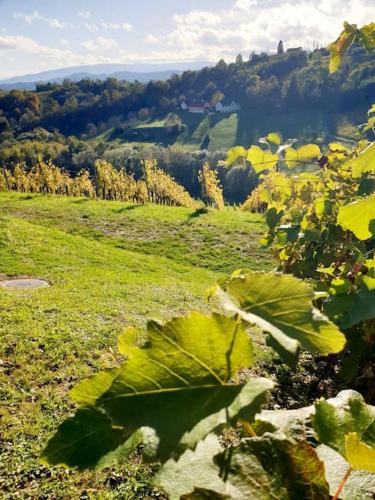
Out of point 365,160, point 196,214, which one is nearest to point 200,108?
point 196,214

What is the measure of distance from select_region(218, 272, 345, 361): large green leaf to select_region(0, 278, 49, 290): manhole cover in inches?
515

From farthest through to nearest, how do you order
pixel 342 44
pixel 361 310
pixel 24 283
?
pixel 24 283, pixel 342 44, pixel 361 310

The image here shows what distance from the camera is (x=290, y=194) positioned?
2.74 metres

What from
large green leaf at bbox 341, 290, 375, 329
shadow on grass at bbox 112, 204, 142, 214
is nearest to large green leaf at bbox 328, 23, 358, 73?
large green leaf at bbox 341, 290, 375, 329

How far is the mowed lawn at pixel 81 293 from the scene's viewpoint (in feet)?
16.4

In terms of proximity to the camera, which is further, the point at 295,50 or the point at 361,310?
the point at 295,50

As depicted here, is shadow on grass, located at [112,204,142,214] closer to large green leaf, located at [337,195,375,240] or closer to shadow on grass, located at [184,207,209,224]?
shadow on grass, located at [184,207,209,224]

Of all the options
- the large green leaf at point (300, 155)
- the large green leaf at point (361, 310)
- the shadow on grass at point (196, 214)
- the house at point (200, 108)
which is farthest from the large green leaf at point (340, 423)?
the house at point (200, 108)

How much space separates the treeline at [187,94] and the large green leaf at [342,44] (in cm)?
10196

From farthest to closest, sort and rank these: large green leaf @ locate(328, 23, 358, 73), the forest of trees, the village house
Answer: the village house < the forest of trees < large green leaf @ locate(328, 23, 358, 73)

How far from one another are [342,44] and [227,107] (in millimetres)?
115887

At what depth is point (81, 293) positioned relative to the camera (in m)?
12.2

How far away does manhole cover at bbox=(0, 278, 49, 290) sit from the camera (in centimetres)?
1296

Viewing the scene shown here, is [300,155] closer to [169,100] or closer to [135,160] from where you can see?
[135,160]
